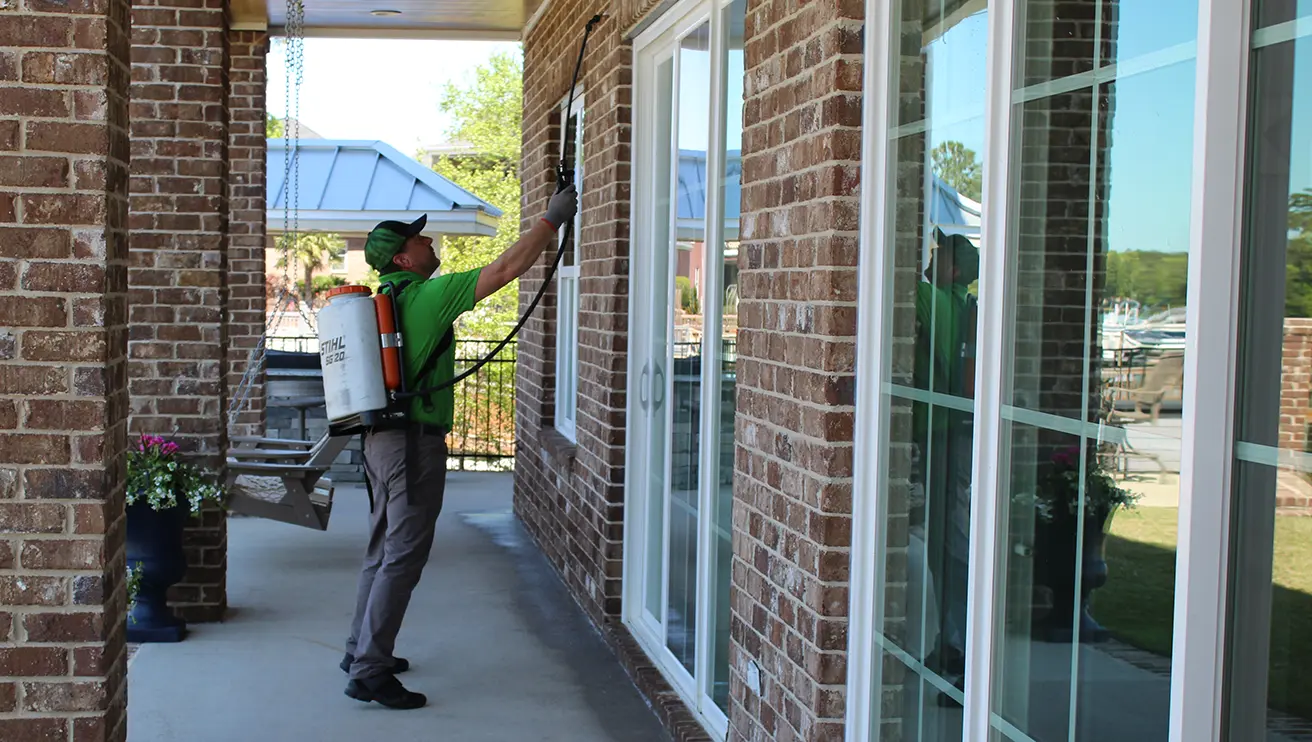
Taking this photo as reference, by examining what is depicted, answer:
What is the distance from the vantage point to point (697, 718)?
4.87 metres

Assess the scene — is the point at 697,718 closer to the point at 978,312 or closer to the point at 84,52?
the point at 978,312

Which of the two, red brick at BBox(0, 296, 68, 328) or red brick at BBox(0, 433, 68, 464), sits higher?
red brick at BBox(0, 296, 68, 328)

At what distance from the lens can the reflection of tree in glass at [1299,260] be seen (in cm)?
186

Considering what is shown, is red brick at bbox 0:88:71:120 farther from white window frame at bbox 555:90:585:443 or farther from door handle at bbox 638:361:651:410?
white window frame at bbox 555:90:585:443

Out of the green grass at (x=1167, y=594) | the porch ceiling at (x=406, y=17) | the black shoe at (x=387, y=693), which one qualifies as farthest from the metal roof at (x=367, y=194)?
the green grass at (x=1167, y=594)

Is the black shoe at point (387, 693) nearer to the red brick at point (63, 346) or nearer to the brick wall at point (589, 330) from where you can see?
the brick wall at point (589, 330)

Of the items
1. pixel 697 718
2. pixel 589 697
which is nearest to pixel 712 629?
pixel 697 718

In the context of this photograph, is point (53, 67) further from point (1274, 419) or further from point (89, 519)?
point (1274, 419)

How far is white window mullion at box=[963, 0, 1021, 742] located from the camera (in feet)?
8.78

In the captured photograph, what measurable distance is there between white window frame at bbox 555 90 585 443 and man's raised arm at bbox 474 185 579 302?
190cm

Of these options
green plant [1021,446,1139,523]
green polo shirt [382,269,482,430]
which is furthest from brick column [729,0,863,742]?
green polo shirt [382,269,482,430]

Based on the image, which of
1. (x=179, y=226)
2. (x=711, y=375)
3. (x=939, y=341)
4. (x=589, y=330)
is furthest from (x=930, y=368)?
(x=179, y=226)

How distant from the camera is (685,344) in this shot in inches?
206

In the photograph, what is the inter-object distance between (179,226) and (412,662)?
7.52 ft
